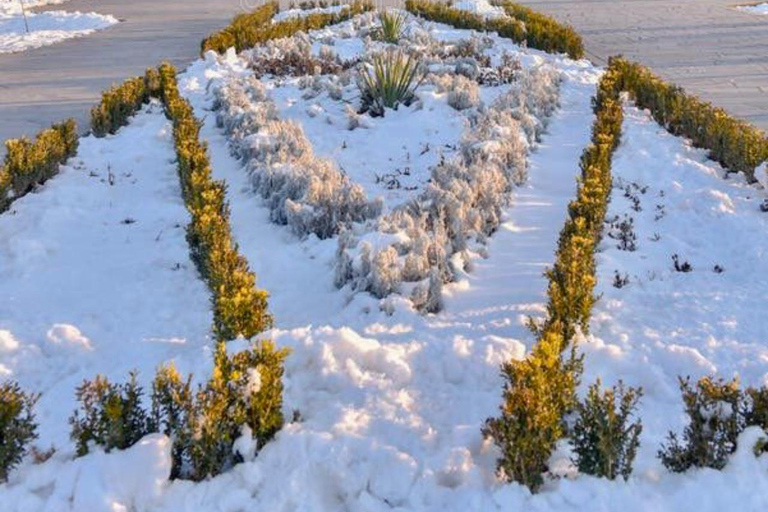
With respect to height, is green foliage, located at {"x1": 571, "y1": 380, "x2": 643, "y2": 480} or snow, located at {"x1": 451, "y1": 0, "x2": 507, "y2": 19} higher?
snow, located at {"x1": 451, "y1": 0, "x2": 507, "y2": 19}

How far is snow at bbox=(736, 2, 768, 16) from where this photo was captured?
20.4 m

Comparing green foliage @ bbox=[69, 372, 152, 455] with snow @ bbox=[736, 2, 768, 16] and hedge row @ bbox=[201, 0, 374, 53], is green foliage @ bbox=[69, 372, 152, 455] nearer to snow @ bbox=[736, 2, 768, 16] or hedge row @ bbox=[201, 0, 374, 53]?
hedge row @ bbox=[201, 0, 374, 53]

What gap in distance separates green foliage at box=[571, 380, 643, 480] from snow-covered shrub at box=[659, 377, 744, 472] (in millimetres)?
256

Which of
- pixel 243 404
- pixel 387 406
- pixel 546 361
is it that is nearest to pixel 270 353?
pixel 243 404

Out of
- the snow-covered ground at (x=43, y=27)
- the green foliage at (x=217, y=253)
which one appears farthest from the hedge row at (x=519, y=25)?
the snow-covered ground at (x=43, y=27)

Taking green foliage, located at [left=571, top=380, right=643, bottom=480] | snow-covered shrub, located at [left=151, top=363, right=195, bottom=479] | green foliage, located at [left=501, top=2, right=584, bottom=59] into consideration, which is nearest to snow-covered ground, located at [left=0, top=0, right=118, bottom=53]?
green foliage, located at [left=501, top=2, right=584, bottom=59]

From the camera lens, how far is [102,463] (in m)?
3.78

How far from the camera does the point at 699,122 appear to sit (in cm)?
914

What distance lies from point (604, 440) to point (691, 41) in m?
14.9

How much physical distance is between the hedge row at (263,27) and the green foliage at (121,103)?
2.95m

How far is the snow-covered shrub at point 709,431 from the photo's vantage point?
379cm

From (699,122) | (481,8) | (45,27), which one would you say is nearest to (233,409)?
(699,122)

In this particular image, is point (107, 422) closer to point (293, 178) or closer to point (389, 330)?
point (389, 330)

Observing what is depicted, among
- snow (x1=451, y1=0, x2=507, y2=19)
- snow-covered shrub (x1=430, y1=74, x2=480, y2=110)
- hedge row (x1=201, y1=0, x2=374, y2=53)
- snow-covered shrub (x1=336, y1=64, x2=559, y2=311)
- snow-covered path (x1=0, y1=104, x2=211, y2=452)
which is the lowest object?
snow-covered path (x1=0, y1=104, x2=211, y2=452)
